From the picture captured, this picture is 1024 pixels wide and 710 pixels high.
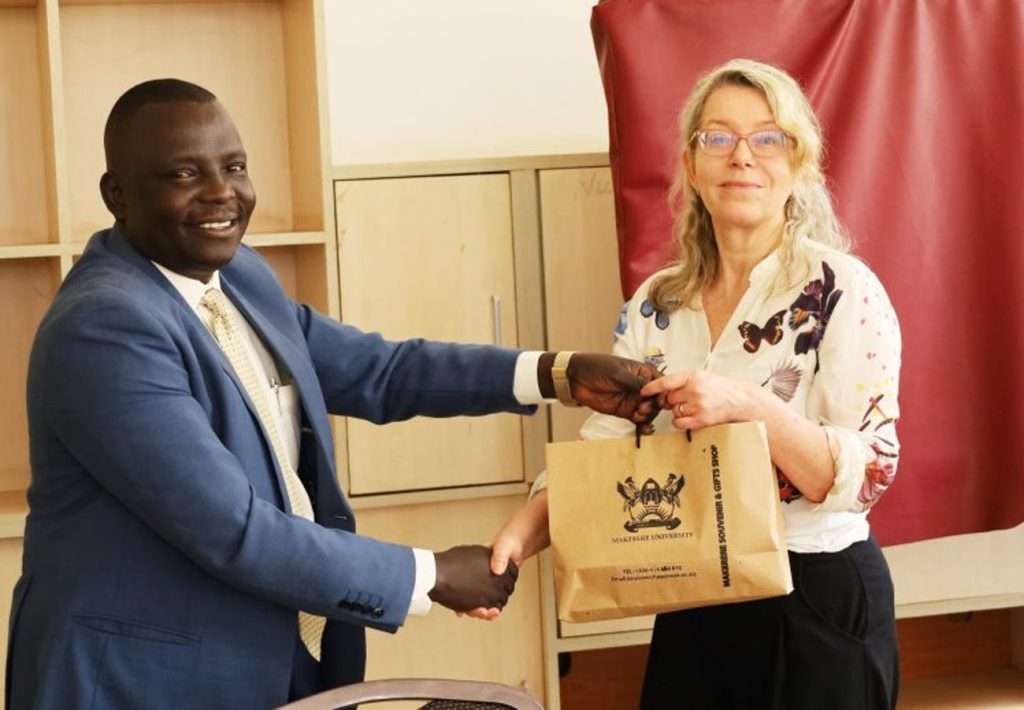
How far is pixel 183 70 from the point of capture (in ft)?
10.5

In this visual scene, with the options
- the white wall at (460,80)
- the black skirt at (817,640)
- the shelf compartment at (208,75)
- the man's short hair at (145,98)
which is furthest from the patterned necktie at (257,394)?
the white wall at (460,80)

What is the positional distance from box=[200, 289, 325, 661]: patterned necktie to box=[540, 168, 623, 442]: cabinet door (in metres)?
1.18

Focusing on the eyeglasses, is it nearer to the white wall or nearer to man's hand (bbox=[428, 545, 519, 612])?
man's hand (bbox=[428, 545, 519, 612])

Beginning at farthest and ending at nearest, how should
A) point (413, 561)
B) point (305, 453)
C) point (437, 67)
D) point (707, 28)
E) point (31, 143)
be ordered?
1. point (437, 67)
2. point (31, 143)
3. point (707, 28)
4. point (305, 453)
5. point (413, 561)

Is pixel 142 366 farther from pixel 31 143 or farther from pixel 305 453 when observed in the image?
pixel 31 143

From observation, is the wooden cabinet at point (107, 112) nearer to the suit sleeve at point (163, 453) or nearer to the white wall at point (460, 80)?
the white wall at point (460, 80)

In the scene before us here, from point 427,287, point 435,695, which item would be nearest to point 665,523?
point 435,695

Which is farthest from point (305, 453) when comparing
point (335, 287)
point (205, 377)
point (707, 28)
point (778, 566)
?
point (707, 28)

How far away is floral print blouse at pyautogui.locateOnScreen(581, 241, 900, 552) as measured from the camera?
203 cm

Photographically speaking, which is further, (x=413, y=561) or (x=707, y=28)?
(x=707, y=28)

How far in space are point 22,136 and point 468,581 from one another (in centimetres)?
167

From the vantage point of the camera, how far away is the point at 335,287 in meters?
2.94

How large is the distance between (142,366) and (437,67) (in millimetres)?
1982

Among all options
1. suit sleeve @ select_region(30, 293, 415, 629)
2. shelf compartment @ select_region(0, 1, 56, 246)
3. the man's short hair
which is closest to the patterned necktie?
suit sleeve @ select_region(30, 293, 415, 629)
